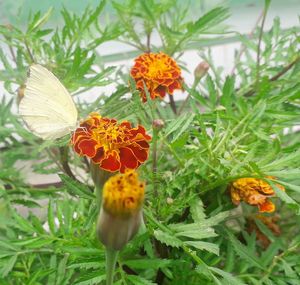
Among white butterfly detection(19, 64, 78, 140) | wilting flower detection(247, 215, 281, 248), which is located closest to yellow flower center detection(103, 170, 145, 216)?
white butterfly detection(19, 64, 78, 140)

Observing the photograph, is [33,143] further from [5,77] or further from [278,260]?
[278,260]

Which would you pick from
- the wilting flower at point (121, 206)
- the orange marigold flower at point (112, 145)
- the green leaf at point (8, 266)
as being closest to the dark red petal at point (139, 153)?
the orange marigold flower at point (112, 145)

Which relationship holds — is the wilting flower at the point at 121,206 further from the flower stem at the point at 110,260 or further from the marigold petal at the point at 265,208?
the marigold petal at the point at 265,208

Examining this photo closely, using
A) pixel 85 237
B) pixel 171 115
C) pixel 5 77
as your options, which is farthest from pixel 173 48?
pixel 85 237

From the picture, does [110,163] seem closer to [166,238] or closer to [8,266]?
→ [166,238]

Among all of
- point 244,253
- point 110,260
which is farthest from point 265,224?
point 110,260
